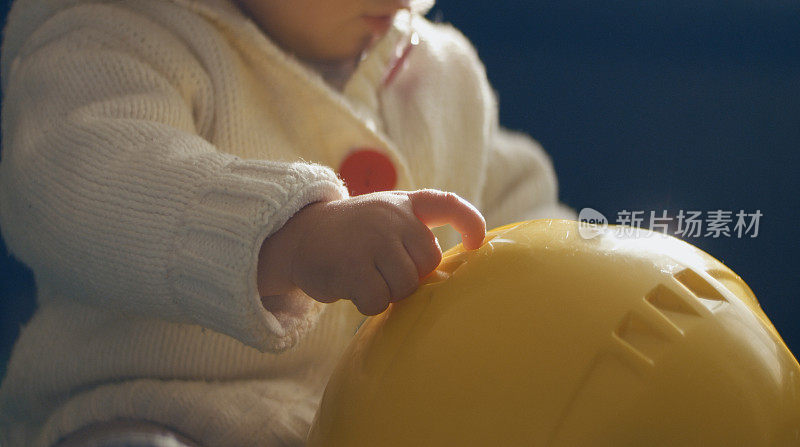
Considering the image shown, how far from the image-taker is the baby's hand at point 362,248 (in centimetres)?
40

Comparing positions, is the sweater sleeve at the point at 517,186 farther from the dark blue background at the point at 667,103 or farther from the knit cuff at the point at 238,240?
the knit cuff at the point at 238,240

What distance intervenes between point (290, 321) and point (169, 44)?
0.80ft

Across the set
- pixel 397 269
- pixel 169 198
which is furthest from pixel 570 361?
pixel 169 198

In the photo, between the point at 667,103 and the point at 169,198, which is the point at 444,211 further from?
the point at 667,103

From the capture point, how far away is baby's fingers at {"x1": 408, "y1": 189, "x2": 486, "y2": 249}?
41 centimetres

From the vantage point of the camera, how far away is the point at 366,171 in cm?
62

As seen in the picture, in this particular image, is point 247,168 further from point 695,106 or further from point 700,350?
point 695,106

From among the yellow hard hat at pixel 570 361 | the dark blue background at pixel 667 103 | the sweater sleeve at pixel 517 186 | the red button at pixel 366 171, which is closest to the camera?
the yellow hard hat at pixel 570 361

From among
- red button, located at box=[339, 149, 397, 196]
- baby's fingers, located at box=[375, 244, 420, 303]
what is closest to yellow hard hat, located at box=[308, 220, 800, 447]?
baby's fingers, located at box=[375, 244, 420, 303]

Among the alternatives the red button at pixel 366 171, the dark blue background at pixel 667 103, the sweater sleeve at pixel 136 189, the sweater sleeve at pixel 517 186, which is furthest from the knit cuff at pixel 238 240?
the dark blue background at pixel 667 103

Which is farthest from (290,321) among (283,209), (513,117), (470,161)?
(513,117)

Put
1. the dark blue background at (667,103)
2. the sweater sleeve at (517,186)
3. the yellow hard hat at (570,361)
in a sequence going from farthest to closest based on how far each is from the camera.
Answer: the dark blue background at (667,103), the sweater sleeve at (517,186), the yellow hard hat at (570,361)

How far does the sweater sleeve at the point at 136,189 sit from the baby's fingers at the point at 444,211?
0.17 feet

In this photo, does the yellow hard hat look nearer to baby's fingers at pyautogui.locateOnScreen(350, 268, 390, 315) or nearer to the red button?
baby's fingers at pyautogui.locateOnScreen(350, 268, 390, 315)
